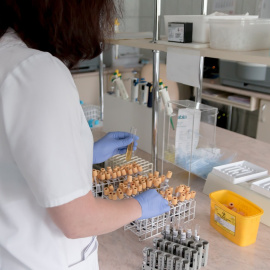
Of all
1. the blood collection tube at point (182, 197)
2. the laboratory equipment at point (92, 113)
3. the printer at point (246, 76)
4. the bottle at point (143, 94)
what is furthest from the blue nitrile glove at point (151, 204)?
the printer at point (246, 76)

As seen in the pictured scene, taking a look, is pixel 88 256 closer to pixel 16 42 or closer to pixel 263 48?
pixel 16 42

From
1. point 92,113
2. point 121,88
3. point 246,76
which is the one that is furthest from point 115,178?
point 246,76

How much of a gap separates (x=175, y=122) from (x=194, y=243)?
625 millimetres

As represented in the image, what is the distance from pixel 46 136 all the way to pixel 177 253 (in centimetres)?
56

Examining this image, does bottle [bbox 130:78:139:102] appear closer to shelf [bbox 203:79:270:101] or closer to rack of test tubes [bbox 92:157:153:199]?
rack of test tubes [bbox 92:157:153:199]

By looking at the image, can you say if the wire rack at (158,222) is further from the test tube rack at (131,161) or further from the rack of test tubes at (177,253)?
the test tube rack at (131,161)

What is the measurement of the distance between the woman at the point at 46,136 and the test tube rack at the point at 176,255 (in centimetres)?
19

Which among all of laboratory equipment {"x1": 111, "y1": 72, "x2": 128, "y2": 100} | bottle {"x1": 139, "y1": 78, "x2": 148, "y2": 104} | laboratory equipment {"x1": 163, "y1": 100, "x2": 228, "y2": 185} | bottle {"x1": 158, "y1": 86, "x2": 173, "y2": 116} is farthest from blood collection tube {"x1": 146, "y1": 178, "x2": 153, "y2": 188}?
laboratory equipment {"x1": 111, "y1": 72, "x2": 128, "y2": 100}

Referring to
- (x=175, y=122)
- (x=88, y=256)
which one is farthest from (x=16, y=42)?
(x=175, y=122)

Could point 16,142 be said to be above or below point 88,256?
above

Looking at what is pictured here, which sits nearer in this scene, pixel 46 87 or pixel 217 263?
pixel 46 87

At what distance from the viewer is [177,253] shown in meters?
0.98

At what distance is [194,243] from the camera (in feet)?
3.27

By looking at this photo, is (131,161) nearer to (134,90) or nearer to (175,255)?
(134,90)
